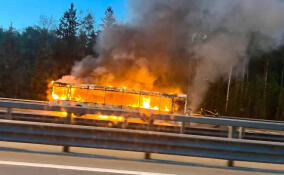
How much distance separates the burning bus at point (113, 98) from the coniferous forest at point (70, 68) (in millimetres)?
9460

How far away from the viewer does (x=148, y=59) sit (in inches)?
829

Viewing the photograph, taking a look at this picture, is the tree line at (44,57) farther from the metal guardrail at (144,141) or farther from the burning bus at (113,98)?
the metal guardrail at (144,141)

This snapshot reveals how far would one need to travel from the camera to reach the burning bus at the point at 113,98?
16.3 meters

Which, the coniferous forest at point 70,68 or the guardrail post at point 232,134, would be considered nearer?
the guardrail post at point 232,134

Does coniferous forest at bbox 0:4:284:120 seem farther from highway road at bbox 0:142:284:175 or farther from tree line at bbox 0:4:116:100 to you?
highway road at bbox 0:142:284:175

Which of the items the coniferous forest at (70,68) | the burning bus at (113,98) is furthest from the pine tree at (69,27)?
the burning bus at (113,98)

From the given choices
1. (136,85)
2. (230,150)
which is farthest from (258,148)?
(136,85)

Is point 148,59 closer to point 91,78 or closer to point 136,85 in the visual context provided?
point 136,85

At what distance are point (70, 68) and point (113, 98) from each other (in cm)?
2462

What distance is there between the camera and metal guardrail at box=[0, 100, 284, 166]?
5.80 meters

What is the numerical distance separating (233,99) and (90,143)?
29.1m

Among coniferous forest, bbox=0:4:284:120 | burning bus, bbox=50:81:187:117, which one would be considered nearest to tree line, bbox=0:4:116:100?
coniferous forest, bbox=0:4:284:120

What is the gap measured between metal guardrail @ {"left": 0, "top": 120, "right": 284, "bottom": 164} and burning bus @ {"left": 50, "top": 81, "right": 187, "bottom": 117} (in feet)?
33.6

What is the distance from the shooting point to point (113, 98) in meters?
16.4
